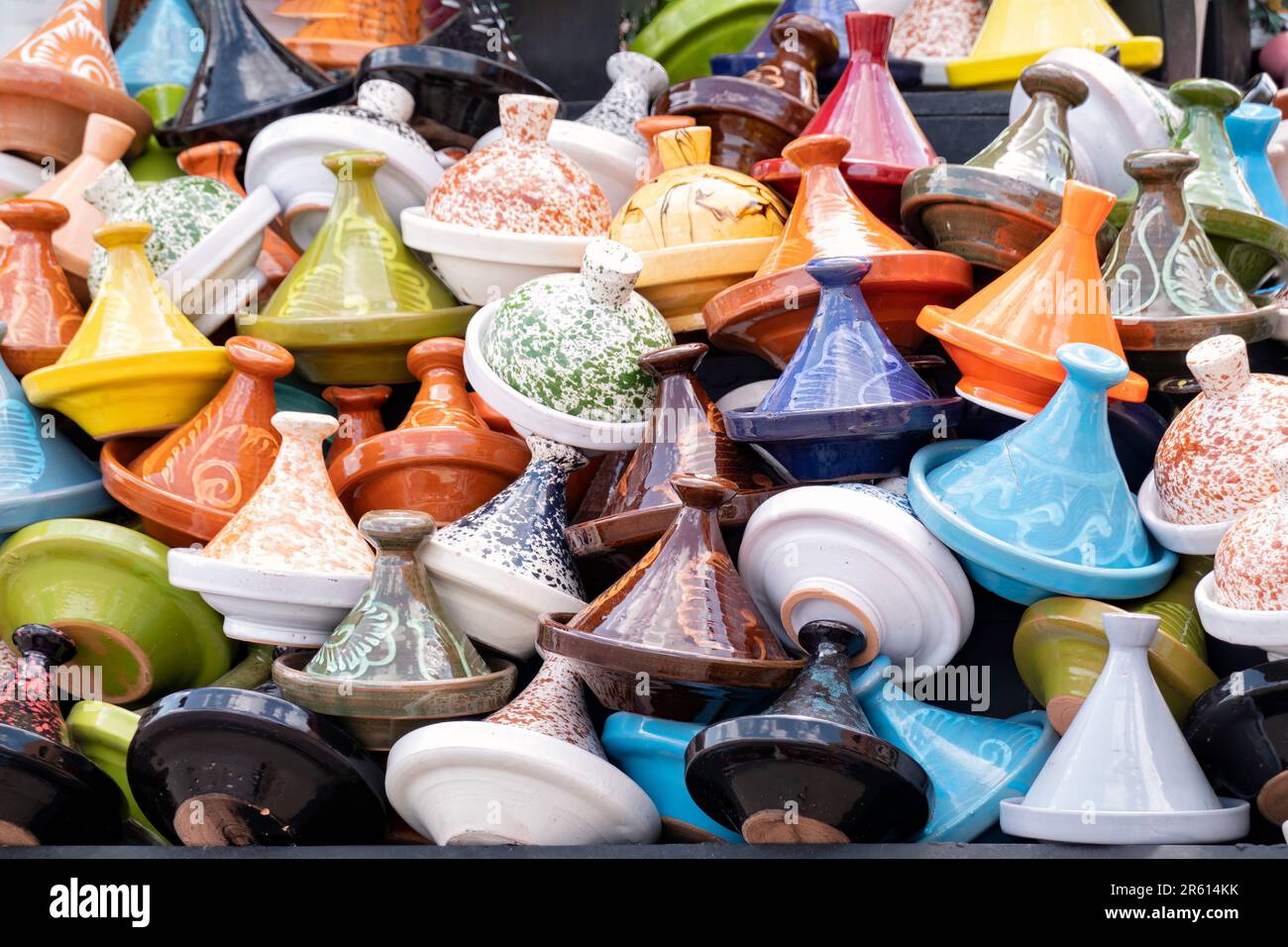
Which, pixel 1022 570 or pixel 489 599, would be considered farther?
pixel 489 599

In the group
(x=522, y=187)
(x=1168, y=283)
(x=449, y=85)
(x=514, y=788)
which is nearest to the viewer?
(x=514, y=788)

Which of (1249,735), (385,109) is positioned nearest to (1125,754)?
(1249,735)

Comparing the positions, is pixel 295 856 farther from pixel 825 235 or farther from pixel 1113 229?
pixel 1113 229

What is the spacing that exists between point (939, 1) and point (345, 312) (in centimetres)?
106

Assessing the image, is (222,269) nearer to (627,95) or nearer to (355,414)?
(355,414)

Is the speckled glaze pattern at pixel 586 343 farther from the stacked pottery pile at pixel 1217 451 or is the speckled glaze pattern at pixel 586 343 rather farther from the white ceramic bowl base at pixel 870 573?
the stacked pottery pile at pixel 1217 451

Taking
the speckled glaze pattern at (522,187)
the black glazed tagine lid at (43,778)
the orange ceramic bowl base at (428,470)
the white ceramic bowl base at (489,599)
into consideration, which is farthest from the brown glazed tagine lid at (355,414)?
the black glazed tagine lid at (43,778)

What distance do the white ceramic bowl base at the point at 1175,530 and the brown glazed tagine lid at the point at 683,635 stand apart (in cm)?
37

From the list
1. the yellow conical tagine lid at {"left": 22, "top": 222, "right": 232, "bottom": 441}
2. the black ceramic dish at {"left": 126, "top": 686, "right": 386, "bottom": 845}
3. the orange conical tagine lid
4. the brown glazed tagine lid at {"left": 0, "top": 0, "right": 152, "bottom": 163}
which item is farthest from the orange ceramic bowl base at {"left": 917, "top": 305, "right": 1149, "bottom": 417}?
the brown glazed tagine lid at {"left": 0, "top": 0, "right": 152, "bottom": 163}

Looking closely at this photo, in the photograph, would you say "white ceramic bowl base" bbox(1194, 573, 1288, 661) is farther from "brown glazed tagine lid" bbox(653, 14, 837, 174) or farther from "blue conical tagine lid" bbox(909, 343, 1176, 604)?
"brown glazed tagine lid" bbox(653, 14, 837, 174)

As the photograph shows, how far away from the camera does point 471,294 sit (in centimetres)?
180

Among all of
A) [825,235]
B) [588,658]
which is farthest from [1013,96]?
[588,658]

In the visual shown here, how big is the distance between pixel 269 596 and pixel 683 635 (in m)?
0.42

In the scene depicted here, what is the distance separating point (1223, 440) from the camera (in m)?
1.38
